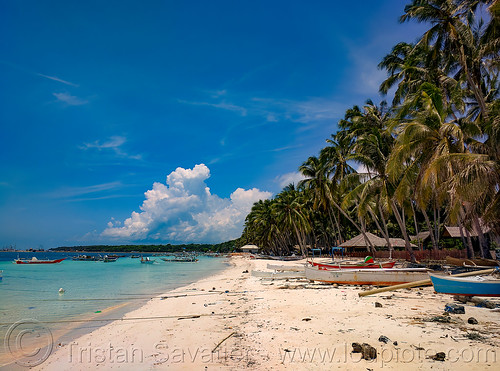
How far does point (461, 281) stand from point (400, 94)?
1951 cm

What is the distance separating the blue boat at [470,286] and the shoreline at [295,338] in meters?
0.42

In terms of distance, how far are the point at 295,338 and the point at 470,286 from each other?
21.1 ft

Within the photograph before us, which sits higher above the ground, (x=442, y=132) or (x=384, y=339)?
(x=442, y=132)

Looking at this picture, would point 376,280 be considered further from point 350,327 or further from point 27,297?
point 27,297

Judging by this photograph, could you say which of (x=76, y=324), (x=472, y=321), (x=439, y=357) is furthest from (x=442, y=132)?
(x=76, y=324)

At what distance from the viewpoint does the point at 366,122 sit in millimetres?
28875

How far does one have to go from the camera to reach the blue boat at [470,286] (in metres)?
9.12

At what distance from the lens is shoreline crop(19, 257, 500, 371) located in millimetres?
5375

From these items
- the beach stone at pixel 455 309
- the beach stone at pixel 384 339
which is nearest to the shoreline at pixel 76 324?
the beach stone at pixel 384 339

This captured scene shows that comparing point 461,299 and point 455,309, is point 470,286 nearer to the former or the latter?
point 461,299

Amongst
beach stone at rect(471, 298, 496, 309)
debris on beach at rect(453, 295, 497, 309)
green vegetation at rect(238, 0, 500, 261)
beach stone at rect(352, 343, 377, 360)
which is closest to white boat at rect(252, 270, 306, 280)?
green vegetation at rect(238, 0, 500, 261)

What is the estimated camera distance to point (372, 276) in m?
13.9

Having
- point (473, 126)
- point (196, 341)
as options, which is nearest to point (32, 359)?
point (196, 341)

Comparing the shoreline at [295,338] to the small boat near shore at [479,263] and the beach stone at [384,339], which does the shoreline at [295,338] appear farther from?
the small boat near shore at [479,263]
